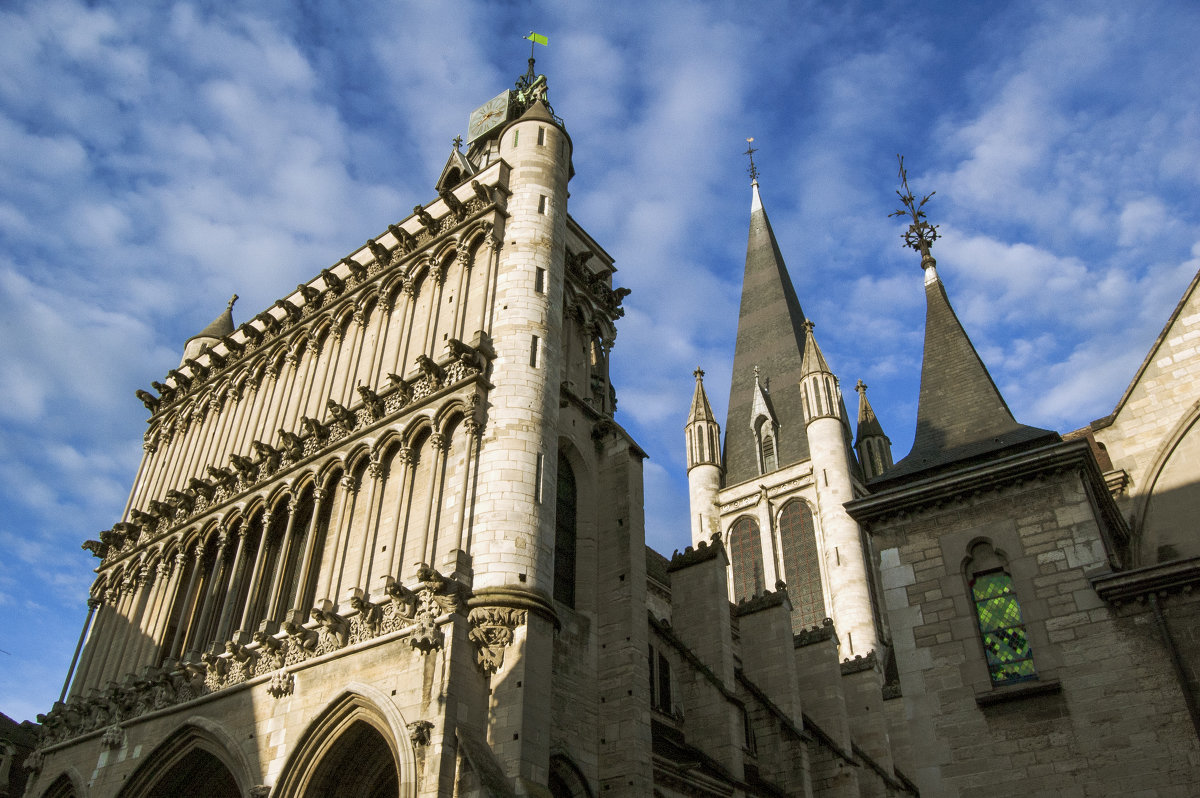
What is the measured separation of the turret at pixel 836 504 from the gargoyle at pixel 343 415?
19911mm

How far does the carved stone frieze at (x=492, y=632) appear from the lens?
43.2 ft

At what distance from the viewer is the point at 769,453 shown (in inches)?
1845

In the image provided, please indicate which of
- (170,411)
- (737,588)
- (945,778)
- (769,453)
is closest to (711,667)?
(945,778)

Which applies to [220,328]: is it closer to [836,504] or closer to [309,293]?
[309,293]

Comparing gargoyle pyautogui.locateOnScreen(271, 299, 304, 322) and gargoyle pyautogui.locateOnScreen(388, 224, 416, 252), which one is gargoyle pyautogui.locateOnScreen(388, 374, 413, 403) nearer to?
gargoyle pyautogui.locateOnScreen(388, 224, 416, 252)

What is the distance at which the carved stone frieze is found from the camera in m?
13.2

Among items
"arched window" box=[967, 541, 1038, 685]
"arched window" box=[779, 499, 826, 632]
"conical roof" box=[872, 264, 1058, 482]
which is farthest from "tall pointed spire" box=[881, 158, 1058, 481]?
"arched window" box=[779, 499, 826, 632]

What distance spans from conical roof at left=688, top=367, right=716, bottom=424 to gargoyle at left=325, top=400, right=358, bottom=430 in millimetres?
31343

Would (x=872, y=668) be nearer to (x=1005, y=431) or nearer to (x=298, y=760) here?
(x=1005, y=431)

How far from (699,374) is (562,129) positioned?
29959 millimetres

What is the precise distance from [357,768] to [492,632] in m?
3.39

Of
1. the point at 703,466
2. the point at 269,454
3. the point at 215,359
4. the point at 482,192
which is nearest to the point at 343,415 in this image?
the point at 269,454

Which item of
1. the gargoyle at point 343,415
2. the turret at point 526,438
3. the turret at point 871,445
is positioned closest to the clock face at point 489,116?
the turret at point 526,438

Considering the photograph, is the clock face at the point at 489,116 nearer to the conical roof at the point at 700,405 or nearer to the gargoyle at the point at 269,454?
the gargoyle at the point at 269,454
